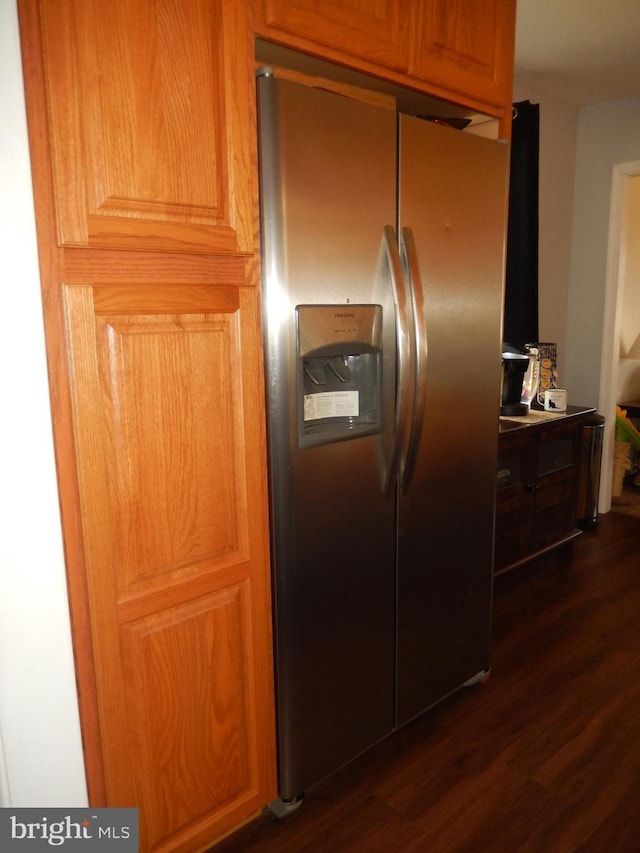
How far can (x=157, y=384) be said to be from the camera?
4.20 feet

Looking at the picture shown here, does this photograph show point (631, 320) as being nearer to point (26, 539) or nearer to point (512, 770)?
point (512, 770)

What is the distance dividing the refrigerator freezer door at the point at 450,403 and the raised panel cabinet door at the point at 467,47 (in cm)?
17

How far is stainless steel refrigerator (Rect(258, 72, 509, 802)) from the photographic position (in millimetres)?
1438

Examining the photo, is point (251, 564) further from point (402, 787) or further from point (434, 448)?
point (402, 787)

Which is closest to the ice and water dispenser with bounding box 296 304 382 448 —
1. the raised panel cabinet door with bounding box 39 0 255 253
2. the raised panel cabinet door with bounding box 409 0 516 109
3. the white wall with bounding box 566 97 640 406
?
the raised panel cabinet door with bounding box 39 0 255 253

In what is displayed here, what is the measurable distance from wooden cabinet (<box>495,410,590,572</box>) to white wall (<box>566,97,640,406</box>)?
92cm

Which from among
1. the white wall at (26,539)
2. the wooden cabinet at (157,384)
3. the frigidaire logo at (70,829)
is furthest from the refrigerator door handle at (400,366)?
the frigidaire logo at (70,829)

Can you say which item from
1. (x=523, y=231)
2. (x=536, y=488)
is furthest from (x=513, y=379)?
(x=523, y=231)

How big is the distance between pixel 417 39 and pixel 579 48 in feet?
5.63

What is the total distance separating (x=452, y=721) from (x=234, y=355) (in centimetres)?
148

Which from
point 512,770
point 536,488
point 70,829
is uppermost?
point 536,488

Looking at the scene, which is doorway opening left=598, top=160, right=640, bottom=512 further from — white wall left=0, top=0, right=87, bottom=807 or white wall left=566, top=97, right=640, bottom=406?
white wall left=0, top=0, right=87, bottom=807

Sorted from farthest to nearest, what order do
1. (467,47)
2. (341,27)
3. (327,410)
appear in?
(467,47) → (327,410) → (341,27)

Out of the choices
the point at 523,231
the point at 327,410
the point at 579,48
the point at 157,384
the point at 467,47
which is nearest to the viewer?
the point at 157,384
